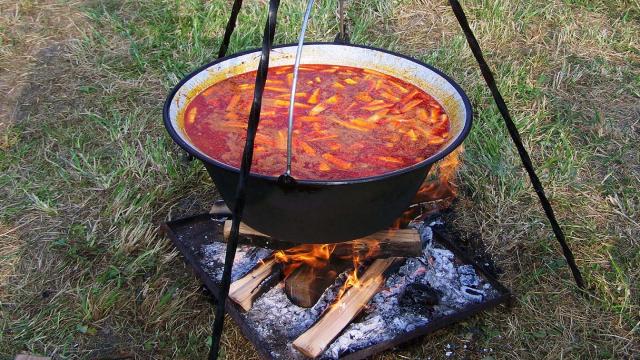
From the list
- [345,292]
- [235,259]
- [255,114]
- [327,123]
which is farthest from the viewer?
[235,259]

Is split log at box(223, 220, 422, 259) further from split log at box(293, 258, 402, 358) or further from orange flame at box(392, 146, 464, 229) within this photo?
orange flame at box(392, 146, 464, 229)

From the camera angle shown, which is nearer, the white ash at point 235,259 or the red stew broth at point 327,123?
the red stew broth at point 327,123

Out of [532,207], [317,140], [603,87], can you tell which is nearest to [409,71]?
[317,140]

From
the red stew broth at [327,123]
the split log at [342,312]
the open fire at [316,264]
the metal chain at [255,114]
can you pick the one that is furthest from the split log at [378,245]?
the metal chain at [255,114]

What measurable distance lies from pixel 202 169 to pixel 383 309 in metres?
1.61

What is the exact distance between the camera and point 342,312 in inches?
101

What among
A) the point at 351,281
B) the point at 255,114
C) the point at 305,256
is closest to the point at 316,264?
the point at 305,256

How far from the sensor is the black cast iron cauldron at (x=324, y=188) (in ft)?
6.28

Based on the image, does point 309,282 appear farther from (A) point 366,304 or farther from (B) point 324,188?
(B) point 324,188

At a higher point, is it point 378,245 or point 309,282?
point 378,245

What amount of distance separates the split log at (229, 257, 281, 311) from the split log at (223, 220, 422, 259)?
0.18 metres

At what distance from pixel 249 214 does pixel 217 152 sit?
0.28 metres

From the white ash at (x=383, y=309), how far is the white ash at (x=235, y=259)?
22 centimetres

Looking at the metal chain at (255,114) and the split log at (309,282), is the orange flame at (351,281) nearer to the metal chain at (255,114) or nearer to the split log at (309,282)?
the split log at (309,282)
